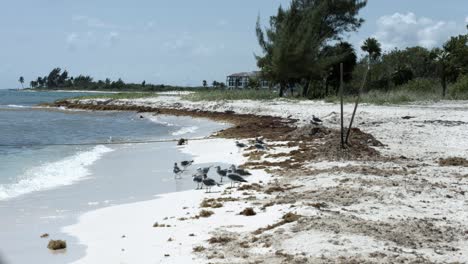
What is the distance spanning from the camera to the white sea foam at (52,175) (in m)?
11.3

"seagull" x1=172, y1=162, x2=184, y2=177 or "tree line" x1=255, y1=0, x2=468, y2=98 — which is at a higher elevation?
"tree line" x1=255, y1=0, x2=468, y2=98

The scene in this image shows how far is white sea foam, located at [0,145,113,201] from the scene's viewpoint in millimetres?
11305

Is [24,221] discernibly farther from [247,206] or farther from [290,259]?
[290,259]

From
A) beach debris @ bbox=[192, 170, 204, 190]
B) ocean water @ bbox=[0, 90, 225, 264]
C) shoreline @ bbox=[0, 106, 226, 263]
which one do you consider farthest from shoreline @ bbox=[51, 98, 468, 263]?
beach debris @ bbox=[192, 170, 204, 190]

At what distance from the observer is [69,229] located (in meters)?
7.72

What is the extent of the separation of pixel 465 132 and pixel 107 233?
42.1ft

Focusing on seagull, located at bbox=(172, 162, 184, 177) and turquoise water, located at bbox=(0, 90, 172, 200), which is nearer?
seagull, located at bbox=(172, 162, 184, 177)

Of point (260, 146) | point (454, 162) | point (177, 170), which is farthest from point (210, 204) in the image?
point (260, 146)

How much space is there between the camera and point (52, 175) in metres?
13.3

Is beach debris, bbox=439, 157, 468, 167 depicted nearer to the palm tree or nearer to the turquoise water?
the turquoise water

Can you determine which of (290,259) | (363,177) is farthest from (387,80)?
(290,259)

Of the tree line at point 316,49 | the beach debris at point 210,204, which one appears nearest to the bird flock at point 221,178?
the beach debris at point 210,204

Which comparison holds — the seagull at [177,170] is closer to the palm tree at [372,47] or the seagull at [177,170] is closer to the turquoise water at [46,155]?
the turquoise water at [46,155]

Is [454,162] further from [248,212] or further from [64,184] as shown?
[64,184]
